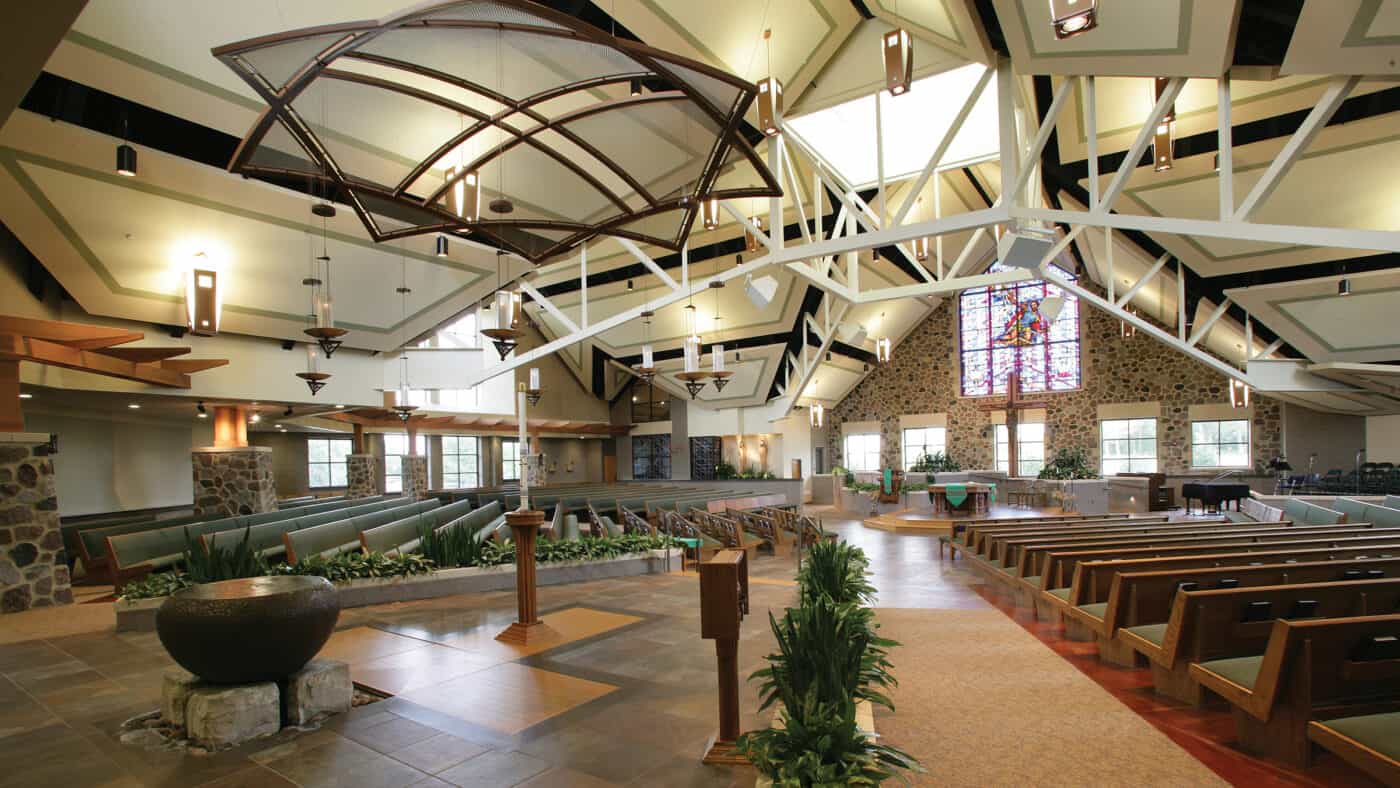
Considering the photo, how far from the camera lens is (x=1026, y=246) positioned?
288 inches

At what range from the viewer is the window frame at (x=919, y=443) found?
61.2 ft

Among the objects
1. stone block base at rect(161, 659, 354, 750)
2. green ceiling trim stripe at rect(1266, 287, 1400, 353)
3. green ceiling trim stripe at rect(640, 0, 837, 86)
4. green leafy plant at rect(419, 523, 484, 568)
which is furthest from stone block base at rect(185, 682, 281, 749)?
green ceiling trim stripe at rect(1266, 287, 1400, 353)

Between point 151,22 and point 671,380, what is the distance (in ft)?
46.8

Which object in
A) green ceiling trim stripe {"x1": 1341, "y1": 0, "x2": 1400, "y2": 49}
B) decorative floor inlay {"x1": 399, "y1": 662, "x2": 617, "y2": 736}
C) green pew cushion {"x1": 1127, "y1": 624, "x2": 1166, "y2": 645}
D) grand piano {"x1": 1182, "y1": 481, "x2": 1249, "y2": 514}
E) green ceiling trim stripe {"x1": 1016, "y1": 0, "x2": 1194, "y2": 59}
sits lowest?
grand piano {"x1": 1182, "y1": 481, "x2": 1249, "y2": 514}

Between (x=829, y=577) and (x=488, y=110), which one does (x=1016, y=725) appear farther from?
(x=488, y=110)

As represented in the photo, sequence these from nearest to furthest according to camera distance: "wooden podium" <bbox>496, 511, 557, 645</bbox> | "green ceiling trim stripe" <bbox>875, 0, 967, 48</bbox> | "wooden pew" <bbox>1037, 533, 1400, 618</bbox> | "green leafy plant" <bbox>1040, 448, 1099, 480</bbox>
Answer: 1. "wooden pew" <bbox>1037, 533, 1400, 618</bbox>
2. "wooden podium" <bbox>496, 511, 557, 645</bbox>
3. "green ceiling trim stripe" <bbox>875, 0, 967, 48</bbox>
4. "green leafy plant" <bbox>1040, 448, 1099, 480</bbox>

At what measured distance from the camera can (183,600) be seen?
2.85 meters

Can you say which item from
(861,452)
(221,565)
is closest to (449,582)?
(221,565)

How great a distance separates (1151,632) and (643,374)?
10.1 m

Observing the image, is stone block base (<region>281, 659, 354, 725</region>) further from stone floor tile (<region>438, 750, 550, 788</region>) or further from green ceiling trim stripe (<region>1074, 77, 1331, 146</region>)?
green ceiling trim stripe (<region>1074, 77, 1331, 146</region>)

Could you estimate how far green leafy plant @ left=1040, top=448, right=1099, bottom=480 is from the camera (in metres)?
15.5

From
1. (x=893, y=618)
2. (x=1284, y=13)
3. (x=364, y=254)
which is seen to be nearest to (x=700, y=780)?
(x=893, y=618)

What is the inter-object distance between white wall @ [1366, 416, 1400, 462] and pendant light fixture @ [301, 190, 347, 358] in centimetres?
1792

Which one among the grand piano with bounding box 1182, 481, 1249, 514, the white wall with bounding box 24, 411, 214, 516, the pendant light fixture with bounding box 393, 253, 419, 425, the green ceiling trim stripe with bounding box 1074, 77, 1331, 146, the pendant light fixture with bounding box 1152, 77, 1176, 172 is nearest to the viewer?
the green ceiling trim stripe with bounding box 1074, 77, 1331, 146
